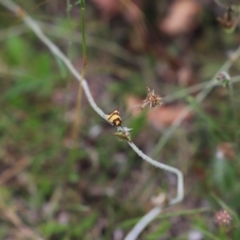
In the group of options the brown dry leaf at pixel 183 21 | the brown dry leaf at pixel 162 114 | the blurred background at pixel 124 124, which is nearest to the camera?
the blurred background at pixel 124 124

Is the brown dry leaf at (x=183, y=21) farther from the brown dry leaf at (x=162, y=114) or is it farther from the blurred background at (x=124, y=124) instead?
the brown dry leaf at (x=162, y=114)

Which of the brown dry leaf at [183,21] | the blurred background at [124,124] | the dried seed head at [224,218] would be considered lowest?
the dried seed head at [224,218]

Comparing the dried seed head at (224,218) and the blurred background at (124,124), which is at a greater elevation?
the blurred background at (124,124)

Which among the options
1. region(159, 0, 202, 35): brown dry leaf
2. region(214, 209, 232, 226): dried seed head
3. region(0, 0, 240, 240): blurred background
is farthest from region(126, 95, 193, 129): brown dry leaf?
region(214, 209, 232, 226): dried seed head

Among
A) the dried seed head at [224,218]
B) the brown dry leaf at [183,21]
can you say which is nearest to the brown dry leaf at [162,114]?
the brown dry leaf at [183,21]

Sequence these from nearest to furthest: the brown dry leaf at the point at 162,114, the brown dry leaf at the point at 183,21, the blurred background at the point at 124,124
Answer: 1. the blurred background at the point at 124,124
2. the brown dry leaf at the point at 162,114
3. the brown dry leaf at the point at 183,21

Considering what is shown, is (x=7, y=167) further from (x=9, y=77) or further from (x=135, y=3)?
(x=135, y=3)

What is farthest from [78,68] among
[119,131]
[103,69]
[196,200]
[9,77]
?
[119,131]

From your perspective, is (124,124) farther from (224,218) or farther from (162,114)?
(224,218)
